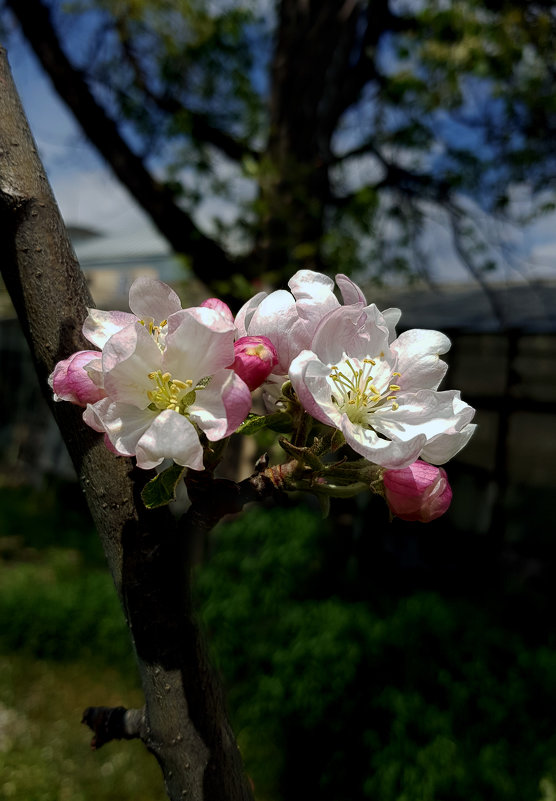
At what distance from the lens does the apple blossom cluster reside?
0.73 m

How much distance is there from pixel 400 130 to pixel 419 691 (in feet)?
13.9

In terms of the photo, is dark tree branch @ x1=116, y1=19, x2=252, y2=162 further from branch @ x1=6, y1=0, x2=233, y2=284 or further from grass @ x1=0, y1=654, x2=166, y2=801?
grass @ x1=0, y1=654, x2=166, y2=801

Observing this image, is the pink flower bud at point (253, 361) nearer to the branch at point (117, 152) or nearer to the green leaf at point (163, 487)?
the green leaf at point (163, 487)

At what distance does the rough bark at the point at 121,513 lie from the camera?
2.98 ft

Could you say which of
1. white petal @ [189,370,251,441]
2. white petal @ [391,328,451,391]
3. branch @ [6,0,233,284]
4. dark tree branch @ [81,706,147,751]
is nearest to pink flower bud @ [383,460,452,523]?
white petal @ [391,328,451,391]

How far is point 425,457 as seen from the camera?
780 mm

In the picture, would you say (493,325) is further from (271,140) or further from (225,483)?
(225,483)

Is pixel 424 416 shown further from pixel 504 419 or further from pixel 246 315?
pixel 504 419

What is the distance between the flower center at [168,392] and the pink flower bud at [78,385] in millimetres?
71

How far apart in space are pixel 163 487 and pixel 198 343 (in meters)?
0.18

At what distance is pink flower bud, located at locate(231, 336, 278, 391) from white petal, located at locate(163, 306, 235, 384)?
0.9 inches

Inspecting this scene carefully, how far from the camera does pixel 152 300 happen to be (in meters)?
0.82

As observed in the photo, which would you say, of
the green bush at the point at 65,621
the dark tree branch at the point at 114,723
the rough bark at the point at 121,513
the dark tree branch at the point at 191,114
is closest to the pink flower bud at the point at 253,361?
the rough bark at the point at 121,513

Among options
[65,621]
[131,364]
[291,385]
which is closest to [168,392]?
[131,364]
